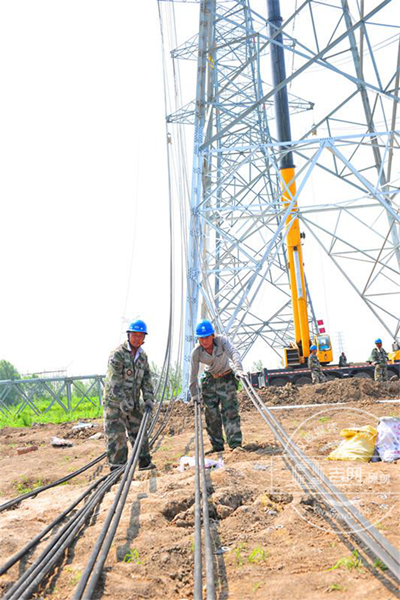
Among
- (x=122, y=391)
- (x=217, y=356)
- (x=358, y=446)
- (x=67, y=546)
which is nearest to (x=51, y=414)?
(x=217, y=356)

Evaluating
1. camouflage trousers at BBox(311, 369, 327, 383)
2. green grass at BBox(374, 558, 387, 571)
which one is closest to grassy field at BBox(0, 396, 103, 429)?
camouflage trousers at BBox(311, 369, 327, 383)

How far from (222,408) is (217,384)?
0.31 m

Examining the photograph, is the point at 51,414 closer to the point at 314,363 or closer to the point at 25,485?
the point at 314,363

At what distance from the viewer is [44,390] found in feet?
59.1

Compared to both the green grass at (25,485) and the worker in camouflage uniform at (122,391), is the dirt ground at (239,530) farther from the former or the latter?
the worker in camouflage uniform at (122,391)

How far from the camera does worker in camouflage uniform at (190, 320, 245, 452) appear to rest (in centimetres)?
700

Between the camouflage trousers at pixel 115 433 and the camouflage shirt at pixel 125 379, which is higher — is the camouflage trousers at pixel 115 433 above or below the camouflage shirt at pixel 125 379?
below

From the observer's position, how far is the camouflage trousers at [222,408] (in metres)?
7.08

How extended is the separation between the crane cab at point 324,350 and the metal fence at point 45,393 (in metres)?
6.98

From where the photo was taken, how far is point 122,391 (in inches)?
251

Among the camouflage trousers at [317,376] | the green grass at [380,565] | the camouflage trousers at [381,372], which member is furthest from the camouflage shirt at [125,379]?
the camouflage trousers at [381,372]

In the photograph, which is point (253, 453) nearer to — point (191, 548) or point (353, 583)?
point (191, 548)

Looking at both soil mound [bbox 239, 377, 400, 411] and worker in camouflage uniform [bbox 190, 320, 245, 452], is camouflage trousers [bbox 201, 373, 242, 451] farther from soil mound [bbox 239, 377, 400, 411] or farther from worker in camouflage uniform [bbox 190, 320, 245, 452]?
soil mound [bbox 239, 377, 400, 411]

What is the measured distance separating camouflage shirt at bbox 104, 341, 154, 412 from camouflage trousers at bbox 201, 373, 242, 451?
926 mm
